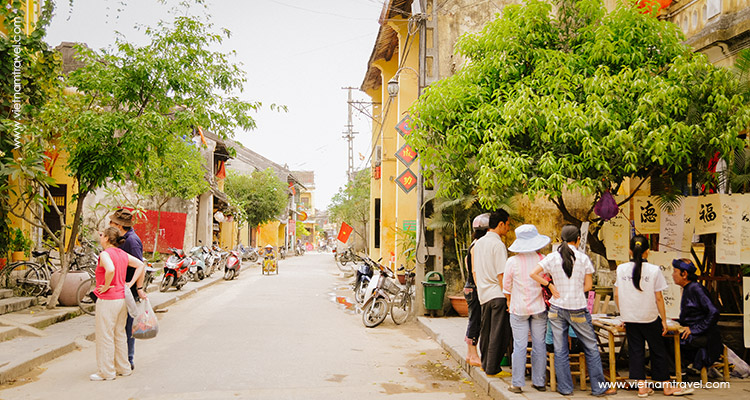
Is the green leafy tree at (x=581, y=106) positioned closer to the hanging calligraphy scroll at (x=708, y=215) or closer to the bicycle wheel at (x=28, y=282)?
the hanging calligraphy scroll at (x=708, y=215)

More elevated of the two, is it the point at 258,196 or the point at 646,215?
the point at 258,196

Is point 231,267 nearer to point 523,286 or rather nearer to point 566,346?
point 523,286

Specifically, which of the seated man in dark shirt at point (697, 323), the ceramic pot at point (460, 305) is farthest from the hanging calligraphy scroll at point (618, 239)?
the ceramic pot at point (460, 305)

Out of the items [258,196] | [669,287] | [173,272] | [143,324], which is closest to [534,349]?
[669,287]

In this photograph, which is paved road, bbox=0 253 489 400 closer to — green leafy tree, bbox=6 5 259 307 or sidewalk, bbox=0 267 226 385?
sidewalk, bbox=0 267 226 385

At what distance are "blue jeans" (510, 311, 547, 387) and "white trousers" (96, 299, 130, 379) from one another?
176 inches

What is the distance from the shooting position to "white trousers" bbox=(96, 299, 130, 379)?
656 centimetres

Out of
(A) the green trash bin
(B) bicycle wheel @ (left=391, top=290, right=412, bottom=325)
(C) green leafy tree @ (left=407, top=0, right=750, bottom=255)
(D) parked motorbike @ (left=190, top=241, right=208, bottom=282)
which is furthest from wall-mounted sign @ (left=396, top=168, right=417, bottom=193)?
(D) parked motorbike @ (left=190, top=241, right=208, bottom=282)

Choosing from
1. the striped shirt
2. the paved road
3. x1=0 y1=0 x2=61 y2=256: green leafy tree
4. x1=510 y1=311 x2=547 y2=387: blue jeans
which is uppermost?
x1=0 y1=0 x2=61 y2=256: green leafy tree

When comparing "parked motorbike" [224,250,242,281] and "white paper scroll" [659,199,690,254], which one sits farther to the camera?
"parked motorbike" [224,250,242,281]

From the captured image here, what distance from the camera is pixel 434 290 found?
11375 millimetres

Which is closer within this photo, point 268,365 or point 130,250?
point 130,250

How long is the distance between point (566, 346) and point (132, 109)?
390 inches

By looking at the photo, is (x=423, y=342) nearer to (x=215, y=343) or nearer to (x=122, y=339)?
(x=215, y=343)
